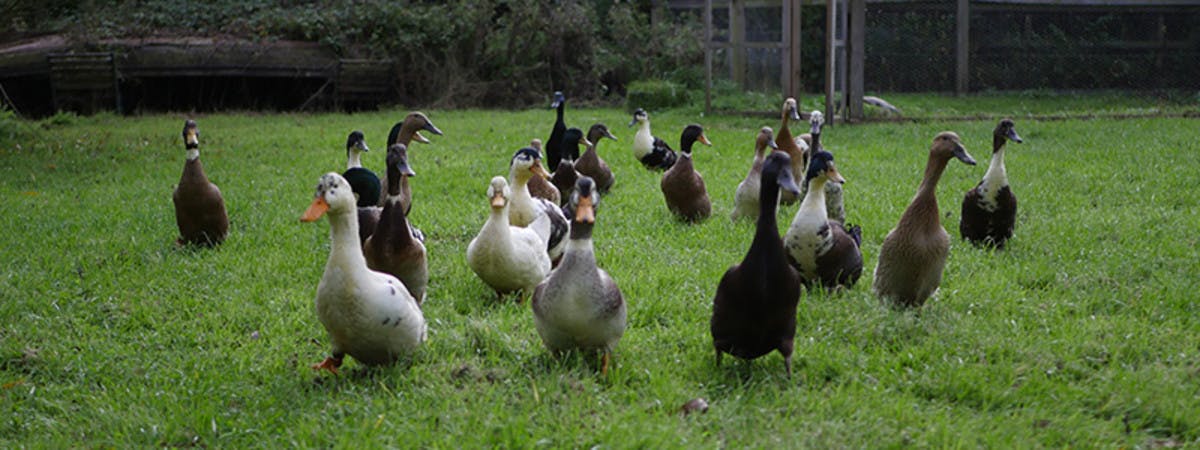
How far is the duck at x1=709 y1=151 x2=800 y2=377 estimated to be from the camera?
3.94 metres

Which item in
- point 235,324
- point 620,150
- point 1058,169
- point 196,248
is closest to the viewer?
point 235,324

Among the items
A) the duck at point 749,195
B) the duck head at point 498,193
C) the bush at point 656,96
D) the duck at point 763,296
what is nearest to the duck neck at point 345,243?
the duck head at point 498,193

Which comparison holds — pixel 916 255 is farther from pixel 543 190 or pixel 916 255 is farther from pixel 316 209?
pixel 543 190

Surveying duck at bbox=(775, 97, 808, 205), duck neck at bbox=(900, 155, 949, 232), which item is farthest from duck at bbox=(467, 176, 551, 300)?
duck at bbox=(775, 97, 808, 205)

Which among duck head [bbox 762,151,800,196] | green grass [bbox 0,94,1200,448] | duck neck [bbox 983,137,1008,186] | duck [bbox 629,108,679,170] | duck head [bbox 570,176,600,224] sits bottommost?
green grass [bbox 0,94,1200,448]

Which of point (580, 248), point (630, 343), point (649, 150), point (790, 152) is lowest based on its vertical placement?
point (630, 343)

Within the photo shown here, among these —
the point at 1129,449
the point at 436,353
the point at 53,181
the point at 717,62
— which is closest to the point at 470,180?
the point at 53,181

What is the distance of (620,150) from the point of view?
1106 centimetres

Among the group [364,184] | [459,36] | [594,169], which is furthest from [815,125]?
[459,36]

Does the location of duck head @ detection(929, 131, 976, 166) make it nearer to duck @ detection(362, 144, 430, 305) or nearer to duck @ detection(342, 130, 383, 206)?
duck @ detection(362, 144, 430, 305)

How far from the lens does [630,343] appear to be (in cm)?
455

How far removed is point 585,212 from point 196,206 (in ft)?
11.0

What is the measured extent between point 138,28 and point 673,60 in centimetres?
890

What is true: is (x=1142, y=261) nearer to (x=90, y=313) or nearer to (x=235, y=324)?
(x=235, y=324)
